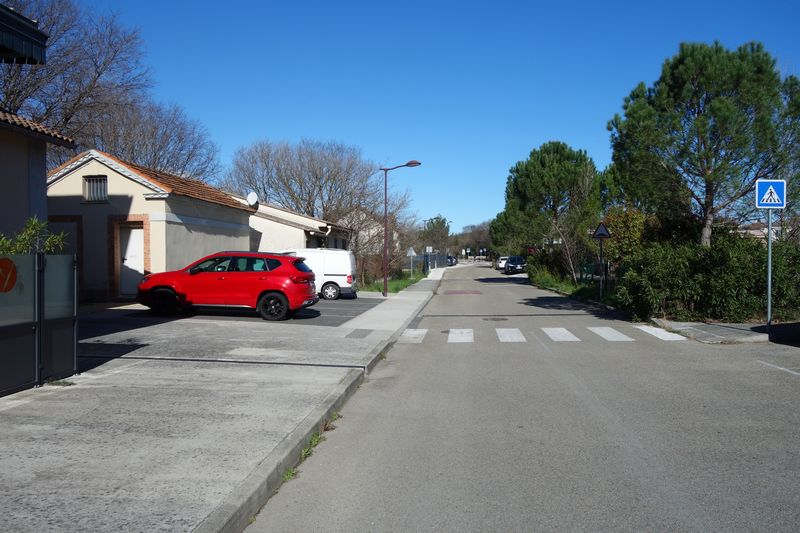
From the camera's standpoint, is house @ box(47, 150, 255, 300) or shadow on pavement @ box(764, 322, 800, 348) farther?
house @ box(47, 150, 255, 300)

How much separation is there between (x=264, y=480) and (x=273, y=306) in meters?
11.9

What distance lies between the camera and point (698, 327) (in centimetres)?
1482

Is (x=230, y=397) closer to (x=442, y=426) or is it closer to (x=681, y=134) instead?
(x=442, y=426)

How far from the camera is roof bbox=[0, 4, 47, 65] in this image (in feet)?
27.8

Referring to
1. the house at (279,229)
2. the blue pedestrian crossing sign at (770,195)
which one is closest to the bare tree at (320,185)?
the house at (279,229)

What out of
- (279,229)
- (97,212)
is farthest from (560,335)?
(279,229)

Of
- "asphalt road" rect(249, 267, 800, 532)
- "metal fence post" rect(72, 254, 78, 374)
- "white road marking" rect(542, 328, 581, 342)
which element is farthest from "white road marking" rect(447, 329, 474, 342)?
"metal fence post" rect(72, 254, 78, 374)

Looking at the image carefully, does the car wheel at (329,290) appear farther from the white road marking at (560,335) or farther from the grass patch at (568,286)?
the white road marking at (560,335)

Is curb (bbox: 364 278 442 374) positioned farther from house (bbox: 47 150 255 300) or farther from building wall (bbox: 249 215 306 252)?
building wall (bbox: 249 215 306 252)

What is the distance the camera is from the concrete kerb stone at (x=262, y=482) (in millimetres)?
4022

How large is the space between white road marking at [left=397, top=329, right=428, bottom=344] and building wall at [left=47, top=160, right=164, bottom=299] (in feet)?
29.0

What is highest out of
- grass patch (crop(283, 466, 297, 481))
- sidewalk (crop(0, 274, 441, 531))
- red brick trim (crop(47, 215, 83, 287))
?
red brick trim (crop(47, 215, 83, 287))

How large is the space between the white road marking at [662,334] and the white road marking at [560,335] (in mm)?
1819

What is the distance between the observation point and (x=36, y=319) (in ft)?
24.8
